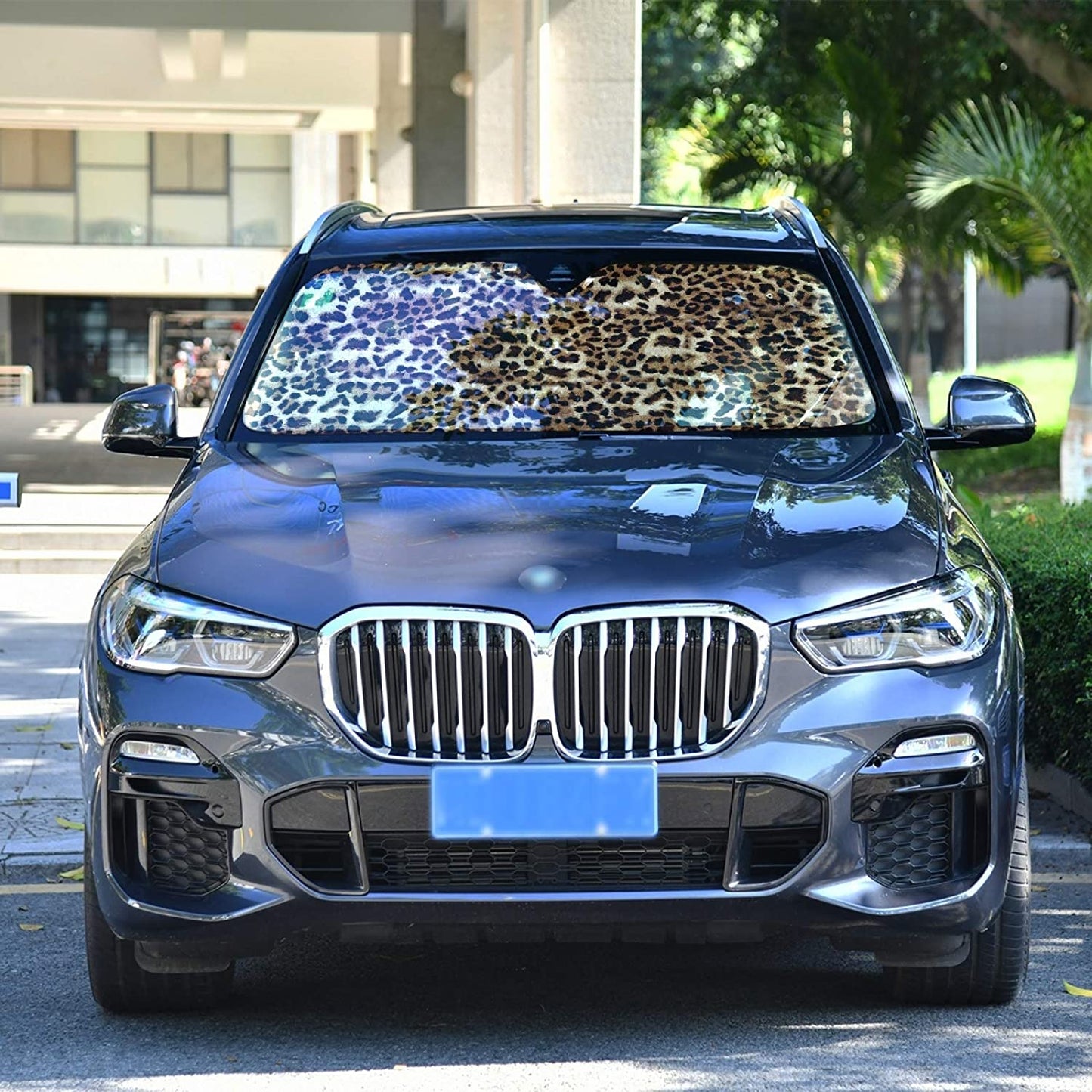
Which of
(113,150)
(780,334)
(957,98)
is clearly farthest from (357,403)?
(113,150)

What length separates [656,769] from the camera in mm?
3918

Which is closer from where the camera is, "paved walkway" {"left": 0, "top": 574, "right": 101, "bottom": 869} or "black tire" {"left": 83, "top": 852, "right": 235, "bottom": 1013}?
"black tire" {"left": 83, "top": 852, "right": 235, "bottom": 1013}

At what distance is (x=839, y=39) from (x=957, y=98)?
79.1 inches

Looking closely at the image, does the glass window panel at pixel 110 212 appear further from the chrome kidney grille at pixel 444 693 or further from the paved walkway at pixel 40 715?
the chrome kidney grille at pixel 444 693

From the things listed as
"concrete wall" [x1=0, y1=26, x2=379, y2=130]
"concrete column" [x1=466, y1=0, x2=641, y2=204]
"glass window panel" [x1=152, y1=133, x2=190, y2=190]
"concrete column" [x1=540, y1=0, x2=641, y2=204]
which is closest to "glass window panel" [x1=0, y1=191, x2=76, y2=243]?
"glass window panel" [x1=152, y1=133, x2=190, y2=190]

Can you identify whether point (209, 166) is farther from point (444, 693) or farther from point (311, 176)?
point (444, 693)

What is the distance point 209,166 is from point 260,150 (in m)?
1.52

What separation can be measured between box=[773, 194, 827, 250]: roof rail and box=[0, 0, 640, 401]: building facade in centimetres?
1028

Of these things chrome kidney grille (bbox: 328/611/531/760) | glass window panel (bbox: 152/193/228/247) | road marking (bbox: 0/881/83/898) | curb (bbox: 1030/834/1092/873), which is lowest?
road marking (bbox: 0/881/83/898)

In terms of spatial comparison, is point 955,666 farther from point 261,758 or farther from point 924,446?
Result: point 261,758

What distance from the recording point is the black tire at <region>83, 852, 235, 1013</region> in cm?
437

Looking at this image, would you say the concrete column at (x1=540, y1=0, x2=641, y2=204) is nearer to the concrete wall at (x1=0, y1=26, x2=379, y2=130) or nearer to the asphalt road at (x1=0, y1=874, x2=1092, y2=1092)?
the concrete wall at (x1=0, y1=26, x2=379, y2=130)

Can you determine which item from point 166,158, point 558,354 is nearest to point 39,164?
point 166,158

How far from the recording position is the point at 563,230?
567 cm
